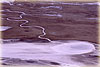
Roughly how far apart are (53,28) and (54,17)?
75mm

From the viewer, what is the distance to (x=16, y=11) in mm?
1270

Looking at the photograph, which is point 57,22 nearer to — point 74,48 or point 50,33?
point 50,33

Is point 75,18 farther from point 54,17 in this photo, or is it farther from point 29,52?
point 29,52

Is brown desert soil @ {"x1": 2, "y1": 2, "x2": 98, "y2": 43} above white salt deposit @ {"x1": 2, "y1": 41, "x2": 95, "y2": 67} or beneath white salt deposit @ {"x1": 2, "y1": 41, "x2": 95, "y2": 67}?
above

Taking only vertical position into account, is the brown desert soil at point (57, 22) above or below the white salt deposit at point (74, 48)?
above

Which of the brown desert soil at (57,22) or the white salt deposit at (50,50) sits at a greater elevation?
the brown desert soil at (57,22)

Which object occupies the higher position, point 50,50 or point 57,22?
point 57,22

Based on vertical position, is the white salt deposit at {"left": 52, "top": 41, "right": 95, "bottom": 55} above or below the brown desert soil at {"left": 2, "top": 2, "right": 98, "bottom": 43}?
below

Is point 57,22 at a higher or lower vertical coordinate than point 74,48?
higher

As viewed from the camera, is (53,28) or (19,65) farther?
(53,28)

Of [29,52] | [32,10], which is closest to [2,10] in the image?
[32,10]

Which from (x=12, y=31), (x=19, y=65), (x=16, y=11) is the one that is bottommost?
(x=19, y=65)

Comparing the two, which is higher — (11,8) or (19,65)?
(11,8)

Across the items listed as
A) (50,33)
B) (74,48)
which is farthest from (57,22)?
(74,48)
